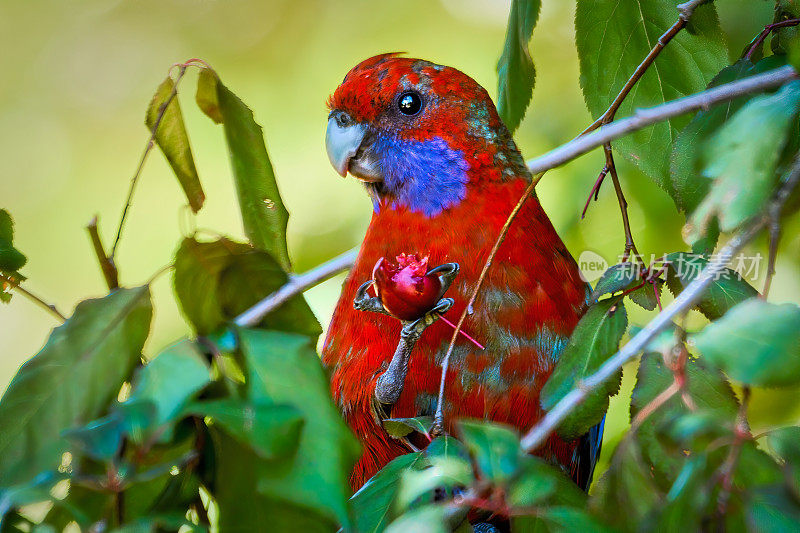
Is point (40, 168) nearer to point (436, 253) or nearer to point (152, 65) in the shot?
point (152, 65)

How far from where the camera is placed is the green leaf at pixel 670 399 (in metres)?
0.72

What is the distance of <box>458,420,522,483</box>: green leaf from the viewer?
573mm

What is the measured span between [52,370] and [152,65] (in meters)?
2.78

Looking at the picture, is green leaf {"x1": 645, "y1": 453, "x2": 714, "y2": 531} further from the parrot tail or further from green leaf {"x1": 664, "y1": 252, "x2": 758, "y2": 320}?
the parrot tail

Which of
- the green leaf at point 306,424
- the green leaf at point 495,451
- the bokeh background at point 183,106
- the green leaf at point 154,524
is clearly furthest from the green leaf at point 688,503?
the bokeh background at point 183,106

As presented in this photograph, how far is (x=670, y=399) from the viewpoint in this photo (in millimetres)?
716

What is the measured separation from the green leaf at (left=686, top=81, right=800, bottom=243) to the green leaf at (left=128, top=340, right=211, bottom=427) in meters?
0.44

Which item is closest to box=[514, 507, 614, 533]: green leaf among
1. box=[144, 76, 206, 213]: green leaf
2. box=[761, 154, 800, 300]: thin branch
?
box=[761, 154, 800, 300]: thin branch

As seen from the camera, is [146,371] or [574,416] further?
[574,416]

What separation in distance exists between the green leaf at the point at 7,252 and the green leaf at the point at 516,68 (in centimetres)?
79

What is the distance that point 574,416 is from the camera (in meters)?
0.83

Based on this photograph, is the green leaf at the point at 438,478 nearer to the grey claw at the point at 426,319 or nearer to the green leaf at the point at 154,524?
the green leaf at the point at 154,524

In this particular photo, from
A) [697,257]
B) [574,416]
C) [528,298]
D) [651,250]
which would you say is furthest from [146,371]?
[651,250]

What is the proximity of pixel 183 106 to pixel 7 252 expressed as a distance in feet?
7.62
